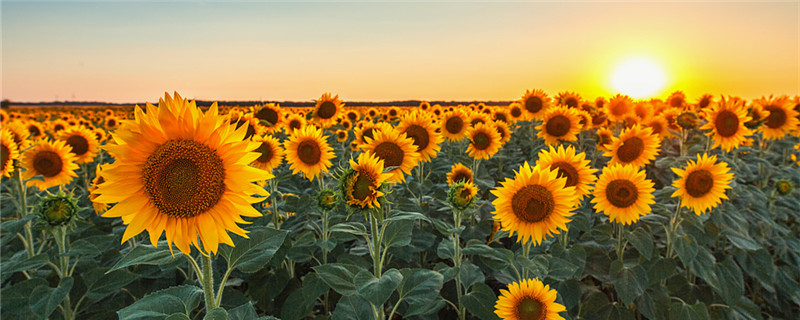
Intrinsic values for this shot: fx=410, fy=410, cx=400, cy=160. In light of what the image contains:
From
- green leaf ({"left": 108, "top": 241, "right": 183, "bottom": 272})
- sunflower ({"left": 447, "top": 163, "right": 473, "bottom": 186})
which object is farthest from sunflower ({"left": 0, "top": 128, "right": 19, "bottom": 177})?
sunflower ({"left": 447, "top": 163, "right": 473, "bottom": 186})

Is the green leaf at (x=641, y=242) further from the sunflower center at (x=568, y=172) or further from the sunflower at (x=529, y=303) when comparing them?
the sunflower at (x=529, y=303)

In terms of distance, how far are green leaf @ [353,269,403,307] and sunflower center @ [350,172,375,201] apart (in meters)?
0.45

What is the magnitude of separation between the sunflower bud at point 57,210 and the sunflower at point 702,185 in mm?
4994

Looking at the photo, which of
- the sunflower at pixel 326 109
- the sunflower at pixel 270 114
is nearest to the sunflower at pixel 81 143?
the sunflower at pixel 270 114

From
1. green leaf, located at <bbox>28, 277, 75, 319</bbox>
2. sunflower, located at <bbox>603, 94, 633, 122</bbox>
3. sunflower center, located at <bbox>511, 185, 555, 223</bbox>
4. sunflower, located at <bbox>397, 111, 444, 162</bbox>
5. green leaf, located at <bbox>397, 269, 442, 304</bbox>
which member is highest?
sunflower, located at <bbox>603, 94, 633, 122</bbox>

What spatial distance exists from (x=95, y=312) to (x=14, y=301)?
52cm

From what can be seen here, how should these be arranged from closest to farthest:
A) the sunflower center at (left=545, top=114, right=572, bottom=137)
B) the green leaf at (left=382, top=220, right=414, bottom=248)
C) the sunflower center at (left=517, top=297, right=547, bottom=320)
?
the sunflower center at (left=517, top=297, right=547, bottom=320) < the green leaf at (left=382, top=220, right=414, bottom=248) < the sunflower center at (left=545, top=114, right=572, bottom=137)

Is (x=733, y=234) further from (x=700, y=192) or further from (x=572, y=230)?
(x=572, y=230)

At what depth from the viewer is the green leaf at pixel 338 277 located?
93.1 inches

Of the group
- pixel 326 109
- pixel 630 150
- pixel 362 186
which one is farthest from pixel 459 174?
pixel 326 109

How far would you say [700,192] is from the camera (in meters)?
3.74

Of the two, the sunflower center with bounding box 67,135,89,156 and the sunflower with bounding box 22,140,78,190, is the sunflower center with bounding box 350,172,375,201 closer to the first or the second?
the sunflower with bounding box 22,140,78,190

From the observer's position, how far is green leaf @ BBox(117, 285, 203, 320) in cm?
181

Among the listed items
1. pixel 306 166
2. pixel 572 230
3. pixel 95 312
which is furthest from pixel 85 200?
pixel 572 230
